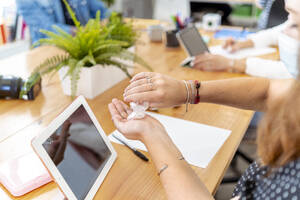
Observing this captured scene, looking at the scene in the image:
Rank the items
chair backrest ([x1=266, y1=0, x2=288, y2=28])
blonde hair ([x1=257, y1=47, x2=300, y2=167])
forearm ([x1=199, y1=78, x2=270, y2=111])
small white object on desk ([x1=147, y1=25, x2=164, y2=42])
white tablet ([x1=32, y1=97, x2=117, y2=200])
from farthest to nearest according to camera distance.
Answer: chair backrest ([x1=266, y1=0, x2=288, y2=28])
small white object on desk ([x1=147, y1=25, x2=164, y2=42])
forearm ([x1=199, y1=78, x2=270, y2=111])
white tablet ([x1=32, y1=97, x2=117, y2=200])
blonde hair ([x1=257, y1=47, x2=300, y2=167])

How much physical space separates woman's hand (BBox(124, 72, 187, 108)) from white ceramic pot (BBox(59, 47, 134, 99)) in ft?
Result: 0.94

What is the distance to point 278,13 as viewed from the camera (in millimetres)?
2160

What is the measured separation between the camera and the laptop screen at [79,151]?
655mm

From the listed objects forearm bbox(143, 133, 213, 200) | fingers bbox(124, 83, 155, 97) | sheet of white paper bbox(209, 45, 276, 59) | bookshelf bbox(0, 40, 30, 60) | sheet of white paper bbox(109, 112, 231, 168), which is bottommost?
bookshelf bbox(0, 40, 30, 60)

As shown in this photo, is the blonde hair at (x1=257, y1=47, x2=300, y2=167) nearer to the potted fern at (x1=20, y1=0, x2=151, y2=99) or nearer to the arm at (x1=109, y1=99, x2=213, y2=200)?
the arm at (x1=109, y1=99, x2=213, y2=200)

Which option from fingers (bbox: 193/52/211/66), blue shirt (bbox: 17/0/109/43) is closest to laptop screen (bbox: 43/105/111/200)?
fingers (bbox: 193/52/211/66)

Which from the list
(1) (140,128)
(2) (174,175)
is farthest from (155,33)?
(2) (174,175)

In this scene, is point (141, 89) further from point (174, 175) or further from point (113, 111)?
point (174, 175)

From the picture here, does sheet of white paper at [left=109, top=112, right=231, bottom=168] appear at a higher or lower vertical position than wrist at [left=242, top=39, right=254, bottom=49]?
lower

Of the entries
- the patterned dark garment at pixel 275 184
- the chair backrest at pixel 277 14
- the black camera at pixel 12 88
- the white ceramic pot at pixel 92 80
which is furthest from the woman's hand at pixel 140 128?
the chair backrest at pixel 277 14

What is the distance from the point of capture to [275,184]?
57 cm

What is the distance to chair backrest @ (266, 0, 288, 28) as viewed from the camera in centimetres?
212

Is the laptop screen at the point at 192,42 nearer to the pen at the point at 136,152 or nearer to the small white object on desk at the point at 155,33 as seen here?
the small white object on desk at the point at 155,33

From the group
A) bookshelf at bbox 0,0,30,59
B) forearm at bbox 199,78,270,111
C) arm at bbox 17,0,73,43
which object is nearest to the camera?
forearm at bbox 199,78,270,111
